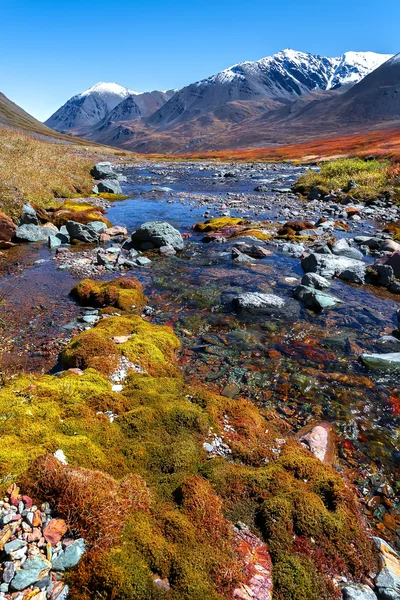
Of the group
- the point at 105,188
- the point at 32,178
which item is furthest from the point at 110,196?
the point at 32,178

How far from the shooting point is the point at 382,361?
8742 millimetres

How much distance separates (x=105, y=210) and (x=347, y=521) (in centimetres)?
2636

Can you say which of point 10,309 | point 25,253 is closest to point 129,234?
point 25,253

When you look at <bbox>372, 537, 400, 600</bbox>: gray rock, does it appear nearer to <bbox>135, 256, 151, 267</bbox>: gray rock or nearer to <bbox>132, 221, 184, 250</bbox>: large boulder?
<bbox>135, 256, 151, 267</bbox>: gray rock

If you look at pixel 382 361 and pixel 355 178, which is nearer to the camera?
pixel 382 361

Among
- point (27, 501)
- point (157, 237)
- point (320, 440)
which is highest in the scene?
point (27, 501)

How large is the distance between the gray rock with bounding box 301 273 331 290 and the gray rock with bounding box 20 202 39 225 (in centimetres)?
1476

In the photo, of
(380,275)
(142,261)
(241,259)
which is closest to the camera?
(380,275)

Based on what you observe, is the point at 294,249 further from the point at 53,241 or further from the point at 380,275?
the point at 53,241

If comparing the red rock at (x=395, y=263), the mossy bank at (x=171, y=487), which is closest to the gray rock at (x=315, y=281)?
the red rock at (x=395, y=263)

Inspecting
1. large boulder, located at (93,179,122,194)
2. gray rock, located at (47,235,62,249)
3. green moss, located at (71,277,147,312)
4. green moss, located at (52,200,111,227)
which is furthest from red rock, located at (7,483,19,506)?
large boulder, located at (93,179,122,194)

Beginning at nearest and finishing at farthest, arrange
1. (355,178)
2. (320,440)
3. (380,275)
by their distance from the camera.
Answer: (320,440), (380,275), (355,178)

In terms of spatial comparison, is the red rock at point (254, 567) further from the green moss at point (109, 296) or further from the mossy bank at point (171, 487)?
the green moss at point (109, 296)

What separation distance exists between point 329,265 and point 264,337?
23.4ft
